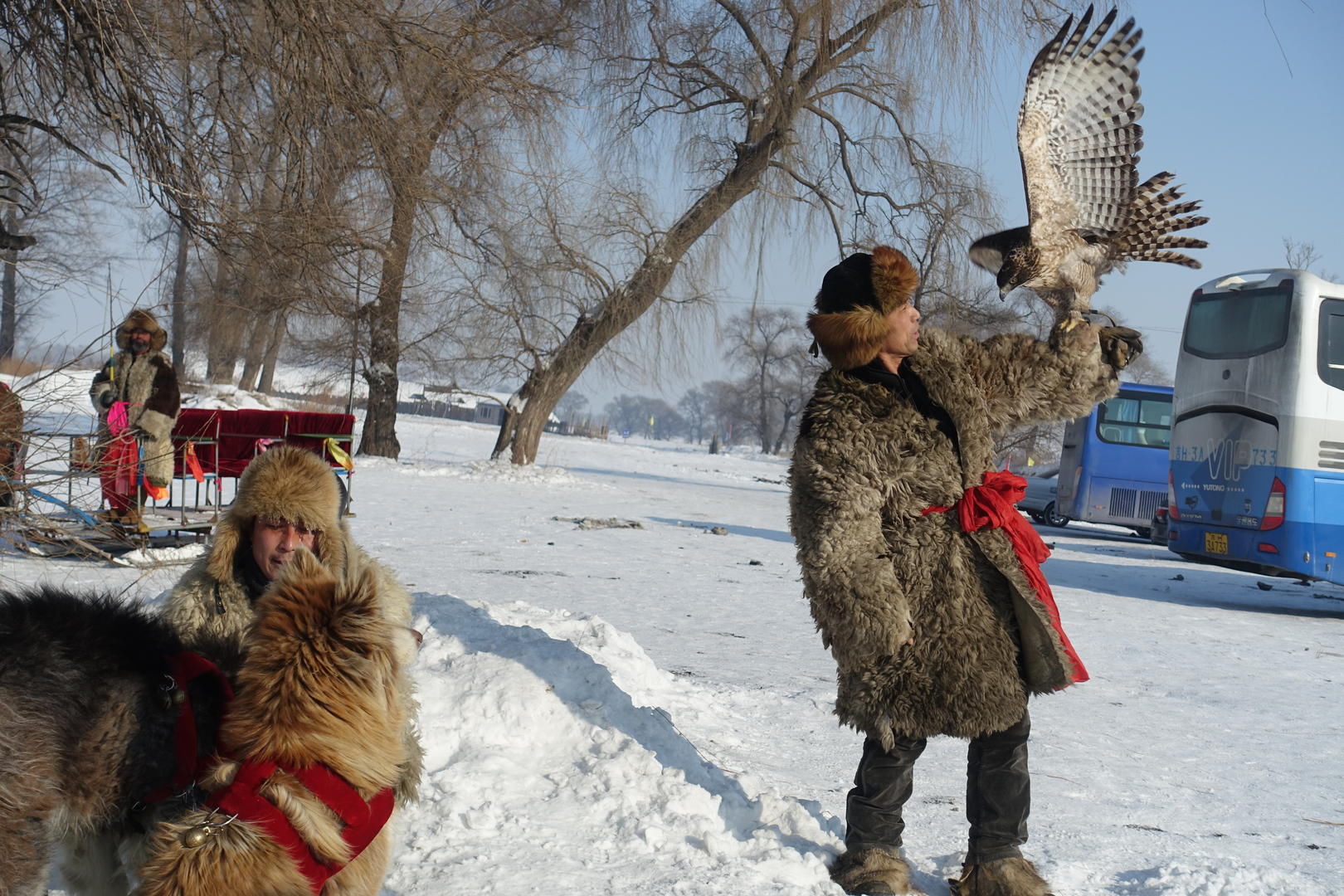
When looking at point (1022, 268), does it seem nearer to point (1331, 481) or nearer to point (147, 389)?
point (147, 389)

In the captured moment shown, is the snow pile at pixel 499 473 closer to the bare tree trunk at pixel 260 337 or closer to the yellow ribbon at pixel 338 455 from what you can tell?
the bare tree trunk at pixel 260 337

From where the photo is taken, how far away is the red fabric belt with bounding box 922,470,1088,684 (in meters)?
3.31

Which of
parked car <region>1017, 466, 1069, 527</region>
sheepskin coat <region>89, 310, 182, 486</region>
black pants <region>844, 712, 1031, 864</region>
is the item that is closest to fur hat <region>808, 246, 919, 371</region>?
black pants <region>844, 712, 1031, 864</region>

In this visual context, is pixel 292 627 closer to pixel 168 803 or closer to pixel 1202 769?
pixel 168 803

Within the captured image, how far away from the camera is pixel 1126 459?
20094 millimetres

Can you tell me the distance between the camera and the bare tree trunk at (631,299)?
56.9 ft

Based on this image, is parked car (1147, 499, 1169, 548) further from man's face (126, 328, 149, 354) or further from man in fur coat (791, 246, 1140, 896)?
man's face (126, 328, 149, 354)

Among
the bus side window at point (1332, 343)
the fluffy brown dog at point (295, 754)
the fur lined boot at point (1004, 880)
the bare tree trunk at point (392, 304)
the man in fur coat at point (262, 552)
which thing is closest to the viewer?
the fluffy brown dog at point (295, 754)

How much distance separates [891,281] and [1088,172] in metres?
1.10

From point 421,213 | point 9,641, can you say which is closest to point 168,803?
point 9,641

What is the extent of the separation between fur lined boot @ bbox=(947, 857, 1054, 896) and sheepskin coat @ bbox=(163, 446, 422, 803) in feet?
5.81

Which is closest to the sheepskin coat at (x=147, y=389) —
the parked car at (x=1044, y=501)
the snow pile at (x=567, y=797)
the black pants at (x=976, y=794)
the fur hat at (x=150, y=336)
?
the fur hat at (x=150, y=336)

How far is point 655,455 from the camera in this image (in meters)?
43.4

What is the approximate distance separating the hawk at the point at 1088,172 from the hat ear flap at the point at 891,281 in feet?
1.73
